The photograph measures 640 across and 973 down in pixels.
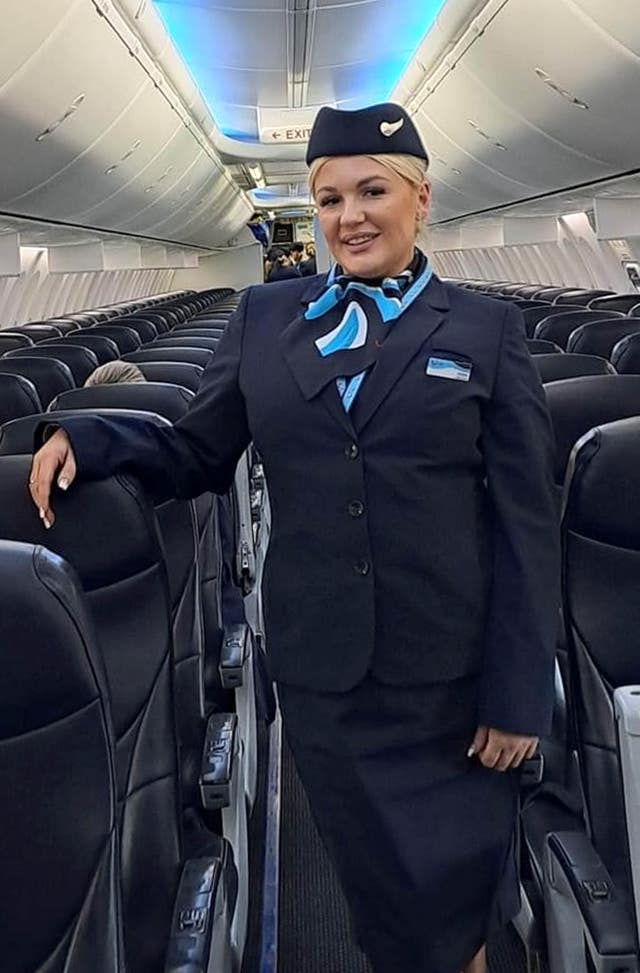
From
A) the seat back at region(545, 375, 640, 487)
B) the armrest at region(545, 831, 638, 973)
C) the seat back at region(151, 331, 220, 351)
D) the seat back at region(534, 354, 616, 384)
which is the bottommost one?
the armrest at region(545, 831, 638, 973)

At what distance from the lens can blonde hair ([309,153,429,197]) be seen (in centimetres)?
183

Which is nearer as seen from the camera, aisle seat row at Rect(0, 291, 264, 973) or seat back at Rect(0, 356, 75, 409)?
aisle seat row at Rect(0, 291, 264, 973)

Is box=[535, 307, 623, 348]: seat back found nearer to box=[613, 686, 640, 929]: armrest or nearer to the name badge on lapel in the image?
the name badge on lapel

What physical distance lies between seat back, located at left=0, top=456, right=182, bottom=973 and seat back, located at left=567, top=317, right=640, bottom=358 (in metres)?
3.83

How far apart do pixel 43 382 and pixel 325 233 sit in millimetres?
3738

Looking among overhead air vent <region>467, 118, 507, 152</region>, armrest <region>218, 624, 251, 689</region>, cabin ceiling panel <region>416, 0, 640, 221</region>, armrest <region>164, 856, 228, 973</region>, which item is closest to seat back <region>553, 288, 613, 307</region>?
cabin ceiling panel <region>416, 0, 640, 221</region>

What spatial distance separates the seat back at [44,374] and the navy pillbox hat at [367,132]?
12.1ft

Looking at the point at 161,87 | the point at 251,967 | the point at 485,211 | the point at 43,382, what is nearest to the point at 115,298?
the point at 485,211

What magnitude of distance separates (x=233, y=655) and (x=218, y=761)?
559mm

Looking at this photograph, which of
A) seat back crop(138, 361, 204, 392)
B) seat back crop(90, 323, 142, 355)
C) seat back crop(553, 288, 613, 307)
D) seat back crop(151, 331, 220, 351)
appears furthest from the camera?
seat back crop(553, 288, 613, 307)

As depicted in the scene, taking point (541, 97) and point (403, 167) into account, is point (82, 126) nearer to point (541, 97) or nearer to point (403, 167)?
point (541, 97)

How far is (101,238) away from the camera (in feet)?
43.5

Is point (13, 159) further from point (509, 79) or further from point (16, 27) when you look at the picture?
point (509, 79)

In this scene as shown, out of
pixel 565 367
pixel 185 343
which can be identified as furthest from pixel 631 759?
pixel 185 343
